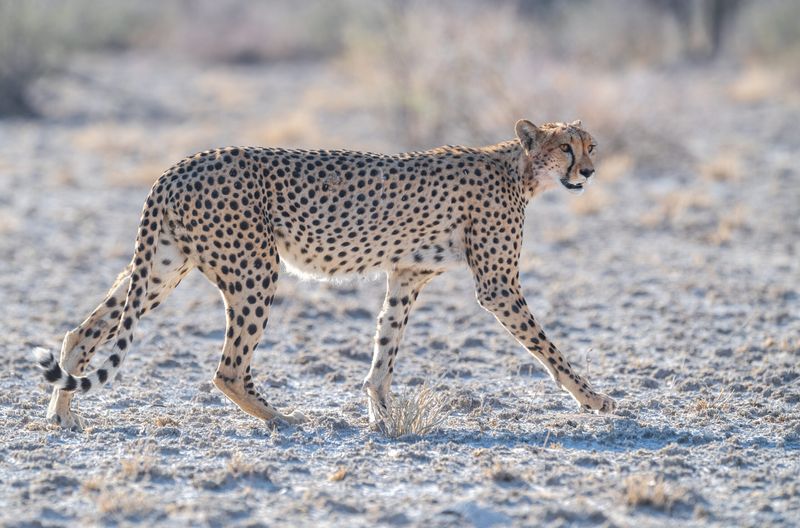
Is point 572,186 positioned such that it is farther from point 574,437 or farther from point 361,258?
point 574,437

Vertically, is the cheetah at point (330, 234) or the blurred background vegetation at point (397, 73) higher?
the blurred background vegetation at point (397, 73)

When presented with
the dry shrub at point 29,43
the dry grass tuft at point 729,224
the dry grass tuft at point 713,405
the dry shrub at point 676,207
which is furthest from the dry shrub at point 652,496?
the dry shrub at point 29,43

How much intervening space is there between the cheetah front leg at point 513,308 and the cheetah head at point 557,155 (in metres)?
0.40

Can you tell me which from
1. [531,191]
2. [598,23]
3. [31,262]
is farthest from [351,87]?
[531,191]

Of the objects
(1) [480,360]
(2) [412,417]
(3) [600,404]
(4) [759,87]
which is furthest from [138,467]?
(4) [759,87]

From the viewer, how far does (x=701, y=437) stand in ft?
15.9

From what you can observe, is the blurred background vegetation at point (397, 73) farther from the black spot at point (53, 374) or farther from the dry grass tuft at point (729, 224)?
the black spot at point (53, 374)

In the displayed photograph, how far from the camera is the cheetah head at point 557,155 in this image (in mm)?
5227

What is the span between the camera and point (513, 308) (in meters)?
5.09

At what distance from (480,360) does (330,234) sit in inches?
66.1

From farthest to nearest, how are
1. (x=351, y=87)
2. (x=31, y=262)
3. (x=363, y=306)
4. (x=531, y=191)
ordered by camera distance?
(x=351, y=87), (x=31, y=262), (x=363, y=306), (x=531, y=191)

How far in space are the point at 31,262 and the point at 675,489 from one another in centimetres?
565

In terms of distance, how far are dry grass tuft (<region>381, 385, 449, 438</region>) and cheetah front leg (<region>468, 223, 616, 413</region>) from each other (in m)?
0.48

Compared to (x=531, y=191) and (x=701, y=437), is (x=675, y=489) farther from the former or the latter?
(x=531, y=191)
